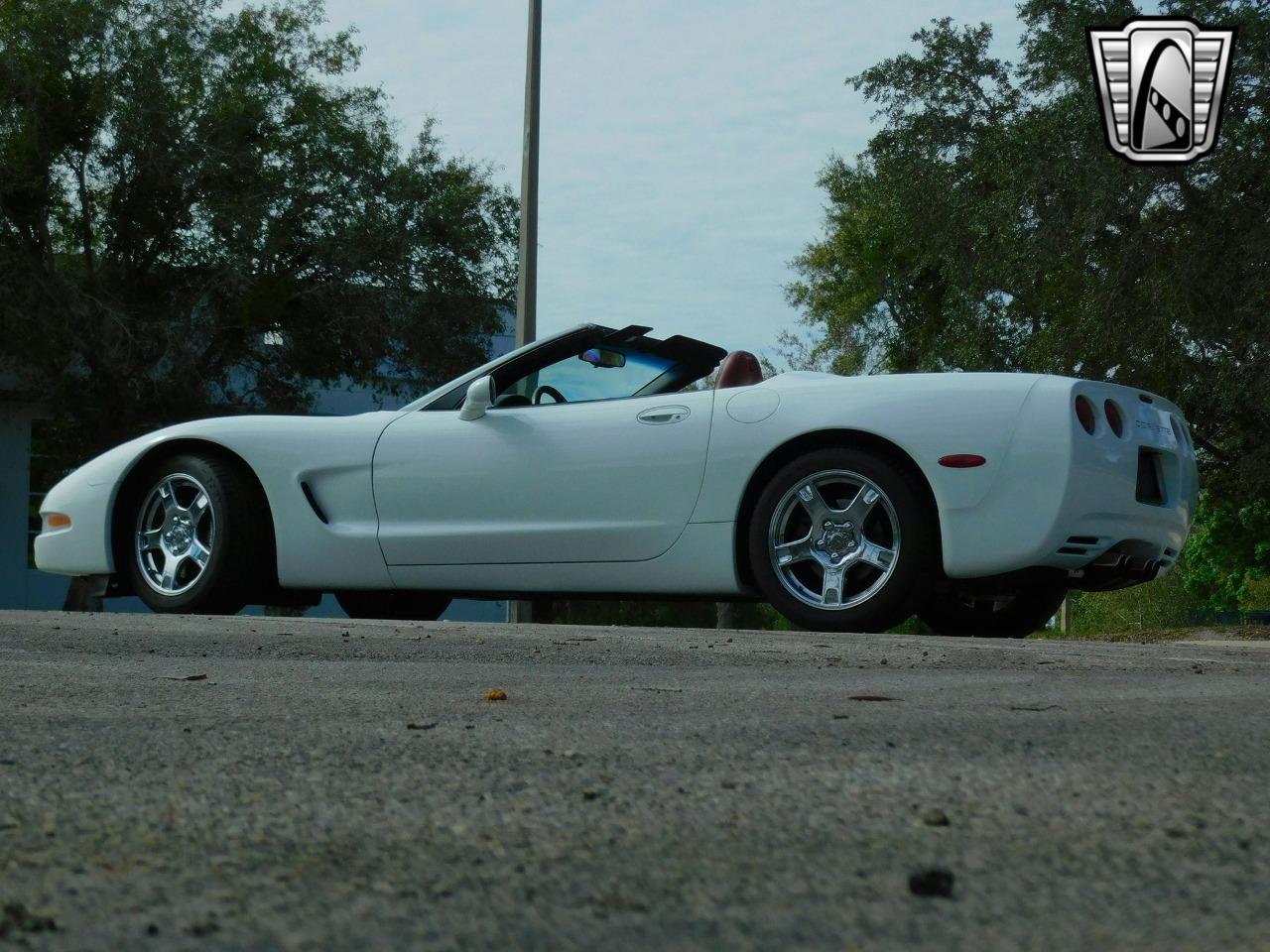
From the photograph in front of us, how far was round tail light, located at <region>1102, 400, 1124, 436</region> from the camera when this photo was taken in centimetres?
587

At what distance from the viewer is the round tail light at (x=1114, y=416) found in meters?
5.87

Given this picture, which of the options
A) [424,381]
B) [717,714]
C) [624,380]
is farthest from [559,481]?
[424,381]

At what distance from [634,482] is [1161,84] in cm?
1202

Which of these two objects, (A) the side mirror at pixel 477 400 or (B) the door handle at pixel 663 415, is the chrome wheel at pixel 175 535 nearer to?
(A) the side mirror at pixel 477 400

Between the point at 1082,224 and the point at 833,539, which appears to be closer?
the point at 833,539

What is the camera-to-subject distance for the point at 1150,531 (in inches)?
238

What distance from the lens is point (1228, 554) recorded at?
1585 inches

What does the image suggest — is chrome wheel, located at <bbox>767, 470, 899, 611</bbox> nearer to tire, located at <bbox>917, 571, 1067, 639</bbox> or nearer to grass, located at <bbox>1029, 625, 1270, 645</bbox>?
tire, located at <bbox>917, 571, 1067, 639</bbox>

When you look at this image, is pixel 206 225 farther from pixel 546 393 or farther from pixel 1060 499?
pixel 1060 499

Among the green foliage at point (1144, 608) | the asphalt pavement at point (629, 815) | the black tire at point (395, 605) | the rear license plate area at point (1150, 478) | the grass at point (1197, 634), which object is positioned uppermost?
the rear license plate area at point (1150, 478)

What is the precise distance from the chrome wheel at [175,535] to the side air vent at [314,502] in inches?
16.9

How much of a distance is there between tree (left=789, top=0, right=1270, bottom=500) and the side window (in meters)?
10.1

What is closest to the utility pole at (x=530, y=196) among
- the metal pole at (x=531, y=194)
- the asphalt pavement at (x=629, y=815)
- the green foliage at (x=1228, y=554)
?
the metal pole at (x=531, y=194)

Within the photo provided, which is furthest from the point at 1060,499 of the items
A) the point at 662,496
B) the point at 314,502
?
the point at 314,502
